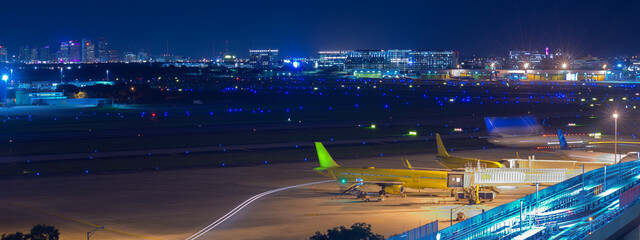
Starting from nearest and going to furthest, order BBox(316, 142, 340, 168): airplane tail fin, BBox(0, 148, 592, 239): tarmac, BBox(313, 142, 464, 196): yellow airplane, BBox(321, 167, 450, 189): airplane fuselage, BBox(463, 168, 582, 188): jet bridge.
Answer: BBox(0, 148, 592, 239): tarmac → BBox(463, 168, 582, 188): jet bridge → BBox(313, 142, 464, 196): yellow airplane → BBox(321, 167, 450, 189): airplane fuselage → BBox(316, 142, 340, 168): airplane tail fin

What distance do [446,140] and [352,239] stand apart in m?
49.3

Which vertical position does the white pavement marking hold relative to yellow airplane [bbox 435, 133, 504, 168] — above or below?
below

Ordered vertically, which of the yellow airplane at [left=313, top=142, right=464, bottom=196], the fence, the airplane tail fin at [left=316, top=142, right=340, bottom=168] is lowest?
the yellow airplane at [left=313, top=142, right=464, bottom=196]

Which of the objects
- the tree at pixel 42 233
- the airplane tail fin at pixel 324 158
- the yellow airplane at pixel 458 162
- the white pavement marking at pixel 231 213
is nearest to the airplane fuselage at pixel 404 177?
the airplane tail fin at pixel 324 158

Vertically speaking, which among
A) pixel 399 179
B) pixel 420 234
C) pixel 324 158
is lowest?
pixel 399 179

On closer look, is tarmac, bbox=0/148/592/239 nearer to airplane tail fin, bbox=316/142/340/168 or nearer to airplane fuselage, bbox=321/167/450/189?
airplane fuselage, bbox=321/167/450/189

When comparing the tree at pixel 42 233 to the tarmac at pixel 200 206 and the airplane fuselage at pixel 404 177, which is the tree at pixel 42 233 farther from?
the airplane fuselage at pixel 404 177

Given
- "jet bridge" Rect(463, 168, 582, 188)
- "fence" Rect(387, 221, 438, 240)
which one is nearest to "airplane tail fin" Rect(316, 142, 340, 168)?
"jet bridge" Rect(463, 168, 582, 188)

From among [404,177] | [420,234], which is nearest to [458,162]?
[404,177]

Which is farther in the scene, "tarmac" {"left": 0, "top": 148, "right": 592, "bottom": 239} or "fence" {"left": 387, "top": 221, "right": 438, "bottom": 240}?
"tarmac" {"left": 0, "top": 148, "right": 592, "bottom": 239}

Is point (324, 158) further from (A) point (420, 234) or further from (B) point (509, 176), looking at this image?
(A) point (420, 234)

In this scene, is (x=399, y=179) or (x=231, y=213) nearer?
(x=231, y=213)

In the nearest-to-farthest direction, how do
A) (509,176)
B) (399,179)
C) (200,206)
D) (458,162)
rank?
(200,206) < (509,176) < (399,179) < (458,162)

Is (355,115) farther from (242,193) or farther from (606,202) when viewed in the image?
(606,202)
